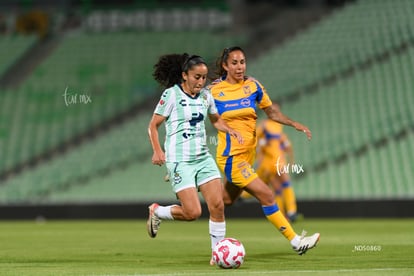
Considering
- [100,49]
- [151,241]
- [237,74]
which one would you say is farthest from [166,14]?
[237,74]

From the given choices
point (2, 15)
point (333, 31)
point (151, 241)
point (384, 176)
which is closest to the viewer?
point (151, 241)

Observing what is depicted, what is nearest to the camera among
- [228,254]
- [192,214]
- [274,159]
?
[228,254]

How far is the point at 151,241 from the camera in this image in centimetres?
1412

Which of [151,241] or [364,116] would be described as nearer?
[151,241]

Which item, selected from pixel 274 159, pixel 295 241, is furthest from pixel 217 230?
pixel 274 159

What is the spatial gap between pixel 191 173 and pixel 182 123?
51cm

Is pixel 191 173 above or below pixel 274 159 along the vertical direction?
above

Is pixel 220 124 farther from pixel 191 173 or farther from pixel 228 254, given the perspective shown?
pixel 228 254

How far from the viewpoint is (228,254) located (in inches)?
364

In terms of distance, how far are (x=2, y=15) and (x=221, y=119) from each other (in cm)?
2259

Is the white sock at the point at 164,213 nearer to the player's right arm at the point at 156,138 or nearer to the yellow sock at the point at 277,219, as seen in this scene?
the player's right arm at the point at 156,138

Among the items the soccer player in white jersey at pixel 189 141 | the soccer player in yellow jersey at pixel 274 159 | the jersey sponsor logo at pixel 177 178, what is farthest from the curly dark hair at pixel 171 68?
the soccer player in yellow jersey at pixel 274 159

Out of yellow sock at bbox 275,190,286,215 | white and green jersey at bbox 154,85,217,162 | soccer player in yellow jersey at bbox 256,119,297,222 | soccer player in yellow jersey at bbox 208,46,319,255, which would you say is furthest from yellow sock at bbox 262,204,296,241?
yellow sock at bbox 275,190,286,215

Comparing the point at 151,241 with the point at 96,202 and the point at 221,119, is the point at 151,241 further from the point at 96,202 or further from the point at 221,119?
the point at 96,202
